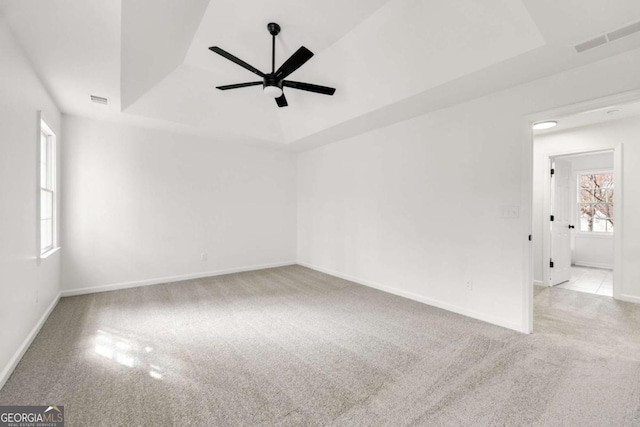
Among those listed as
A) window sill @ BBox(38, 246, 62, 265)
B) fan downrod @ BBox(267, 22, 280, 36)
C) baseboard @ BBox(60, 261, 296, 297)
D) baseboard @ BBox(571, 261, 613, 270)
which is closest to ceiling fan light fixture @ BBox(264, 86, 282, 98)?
fan downrod @ BBox(267, 22, 280, 36)

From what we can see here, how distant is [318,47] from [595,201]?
680 centimetres

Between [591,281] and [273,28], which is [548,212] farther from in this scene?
[273,28]

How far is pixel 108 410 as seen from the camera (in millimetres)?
1688

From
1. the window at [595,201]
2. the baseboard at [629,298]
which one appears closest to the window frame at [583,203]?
the window at [595,201]

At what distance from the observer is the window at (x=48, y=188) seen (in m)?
3.37

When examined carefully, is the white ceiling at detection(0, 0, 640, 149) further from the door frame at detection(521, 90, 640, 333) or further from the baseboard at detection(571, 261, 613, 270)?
the baseboard at detection(571, 261, 613, 270)

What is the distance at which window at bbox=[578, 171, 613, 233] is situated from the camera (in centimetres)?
591

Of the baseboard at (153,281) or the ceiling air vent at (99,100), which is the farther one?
the baseboard at (153,281)

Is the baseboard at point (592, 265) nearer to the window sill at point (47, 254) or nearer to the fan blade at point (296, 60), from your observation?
the fan blade at point (296, 60)

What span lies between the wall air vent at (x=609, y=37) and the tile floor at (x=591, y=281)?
12.0 ft

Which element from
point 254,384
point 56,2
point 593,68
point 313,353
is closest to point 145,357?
point 254,384

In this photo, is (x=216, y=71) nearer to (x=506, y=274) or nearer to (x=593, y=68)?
(x=593, y=68)

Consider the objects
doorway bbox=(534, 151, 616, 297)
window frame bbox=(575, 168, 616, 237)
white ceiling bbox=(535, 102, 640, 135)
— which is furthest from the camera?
window frame bbox=(575, 168, 616, 237)

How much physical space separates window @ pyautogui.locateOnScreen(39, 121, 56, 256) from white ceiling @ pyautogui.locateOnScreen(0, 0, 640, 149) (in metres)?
0.55
